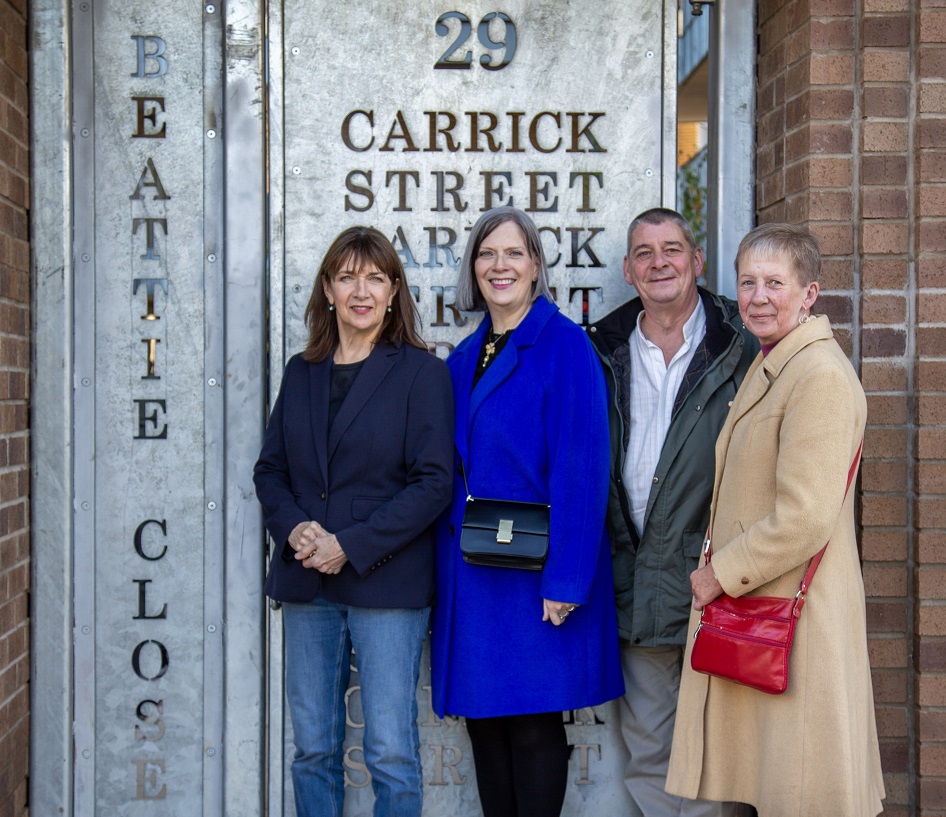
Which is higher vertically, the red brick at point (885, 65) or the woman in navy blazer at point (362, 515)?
the red brick at point (885, 65)

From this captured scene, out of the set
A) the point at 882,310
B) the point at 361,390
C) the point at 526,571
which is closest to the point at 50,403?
the point at 361,390

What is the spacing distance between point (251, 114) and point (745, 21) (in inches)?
66.8

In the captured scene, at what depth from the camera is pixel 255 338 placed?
3.60m

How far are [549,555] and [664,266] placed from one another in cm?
94

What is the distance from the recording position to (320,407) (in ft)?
10.2

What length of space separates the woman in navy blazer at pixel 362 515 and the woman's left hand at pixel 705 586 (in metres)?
0.73

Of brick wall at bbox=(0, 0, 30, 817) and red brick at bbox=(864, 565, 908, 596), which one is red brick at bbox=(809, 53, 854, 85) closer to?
red brick at bbox=(864, 565, 908, 596)

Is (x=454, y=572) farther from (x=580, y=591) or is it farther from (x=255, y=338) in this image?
(x=255, y=338)

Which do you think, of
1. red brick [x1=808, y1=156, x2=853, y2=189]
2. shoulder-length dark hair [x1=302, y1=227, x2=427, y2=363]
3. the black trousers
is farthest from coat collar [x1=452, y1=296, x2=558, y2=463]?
red brick [x1=808, y1=156, x2=853, y2=189]

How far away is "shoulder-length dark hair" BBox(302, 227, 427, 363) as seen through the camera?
311 cm

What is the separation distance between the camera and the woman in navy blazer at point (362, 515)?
2.99 metres

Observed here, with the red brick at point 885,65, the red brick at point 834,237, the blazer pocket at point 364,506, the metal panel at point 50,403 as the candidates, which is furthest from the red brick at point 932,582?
the metal panel at point 50,403

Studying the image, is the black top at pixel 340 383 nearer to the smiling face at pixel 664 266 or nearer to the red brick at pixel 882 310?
the smiling face at pixel 664 266

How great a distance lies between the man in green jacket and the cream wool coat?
1.02 ft
